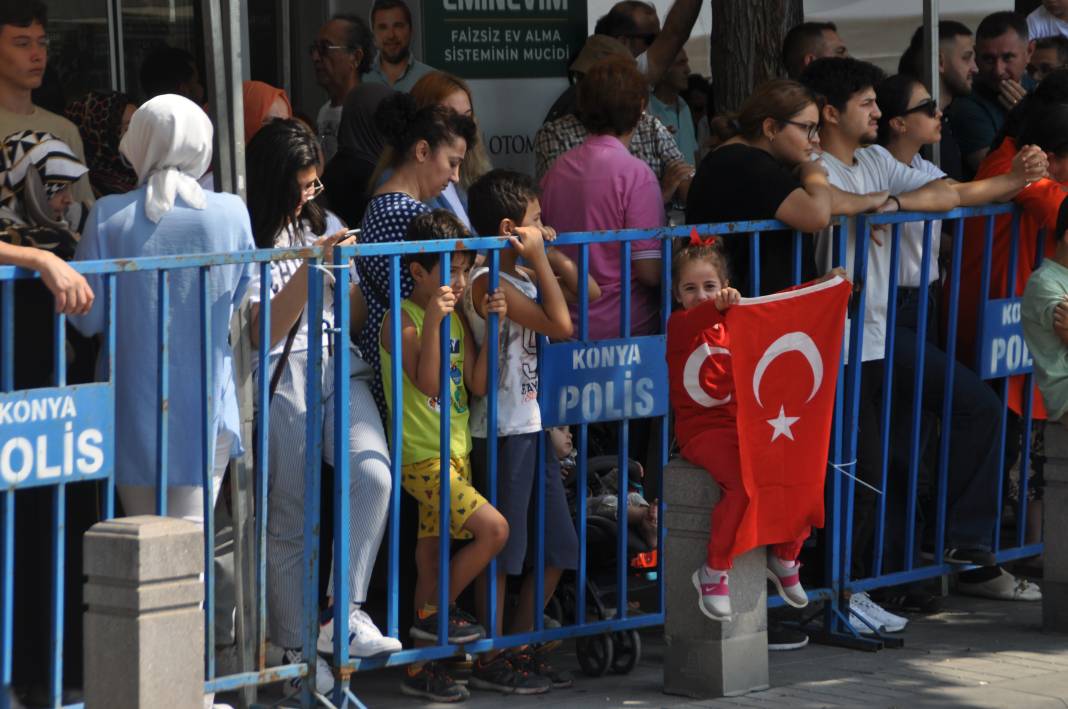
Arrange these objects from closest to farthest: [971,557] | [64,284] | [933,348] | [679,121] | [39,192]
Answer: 1. [64,284]
2. [39,192]
3. [933,348]
4. [971,557]
5. [679,121]

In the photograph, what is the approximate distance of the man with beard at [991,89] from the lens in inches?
340

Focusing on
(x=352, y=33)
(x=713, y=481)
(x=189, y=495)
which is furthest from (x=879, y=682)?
(x=352, y=33)

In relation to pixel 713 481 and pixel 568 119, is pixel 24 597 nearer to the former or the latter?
pixel 713 481

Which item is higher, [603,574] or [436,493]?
[436,493]

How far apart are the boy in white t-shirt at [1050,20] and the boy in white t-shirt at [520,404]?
17.5 feet

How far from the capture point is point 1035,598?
24.8 ft

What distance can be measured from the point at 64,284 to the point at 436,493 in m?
1.49

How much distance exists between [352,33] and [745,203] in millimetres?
2715

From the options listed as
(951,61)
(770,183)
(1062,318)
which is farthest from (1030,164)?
(951,61)

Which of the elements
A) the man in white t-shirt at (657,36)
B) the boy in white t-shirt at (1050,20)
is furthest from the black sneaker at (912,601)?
the boy in white t-shirt at (1050,20)

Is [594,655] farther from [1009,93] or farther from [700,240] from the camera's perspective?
[1009,93]

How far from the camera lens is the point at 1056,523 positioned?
6.88 metres

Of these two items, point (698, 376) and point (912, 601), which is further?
point (912, 601)

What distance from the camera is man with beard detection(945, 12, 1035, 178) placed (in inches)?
340
